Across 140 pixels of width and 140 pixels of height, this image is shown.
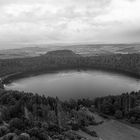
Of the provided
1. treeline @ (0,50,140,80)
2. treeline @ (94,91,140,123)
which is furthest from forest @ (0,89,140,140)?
treeline @ (0,50,140,80)

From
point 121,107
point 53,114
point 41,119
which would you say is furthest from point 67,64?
point 41,119

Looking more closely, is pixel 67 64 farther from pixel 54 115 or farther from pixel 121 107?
pixel 54 115

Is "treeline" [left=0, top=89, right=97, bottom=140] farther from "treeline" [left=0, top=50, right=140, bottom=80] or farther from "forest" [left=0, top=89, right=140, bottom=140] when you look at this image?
"treeline" [left=0, top=50, right=140, bottom=80]

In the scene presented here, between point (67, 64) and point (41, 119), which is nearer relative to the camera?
point (41, 119)

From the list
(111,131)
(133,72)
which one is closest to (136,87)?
(133,72)

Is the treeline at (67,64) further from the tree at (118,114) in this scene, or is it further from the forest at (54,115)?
the tree at (118,114)

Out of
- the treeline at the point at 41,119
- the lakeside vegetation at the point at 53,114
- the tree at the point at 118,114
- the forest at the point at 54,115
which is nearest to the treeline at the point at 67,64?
the lakeside vegetation at the point at 53,114
